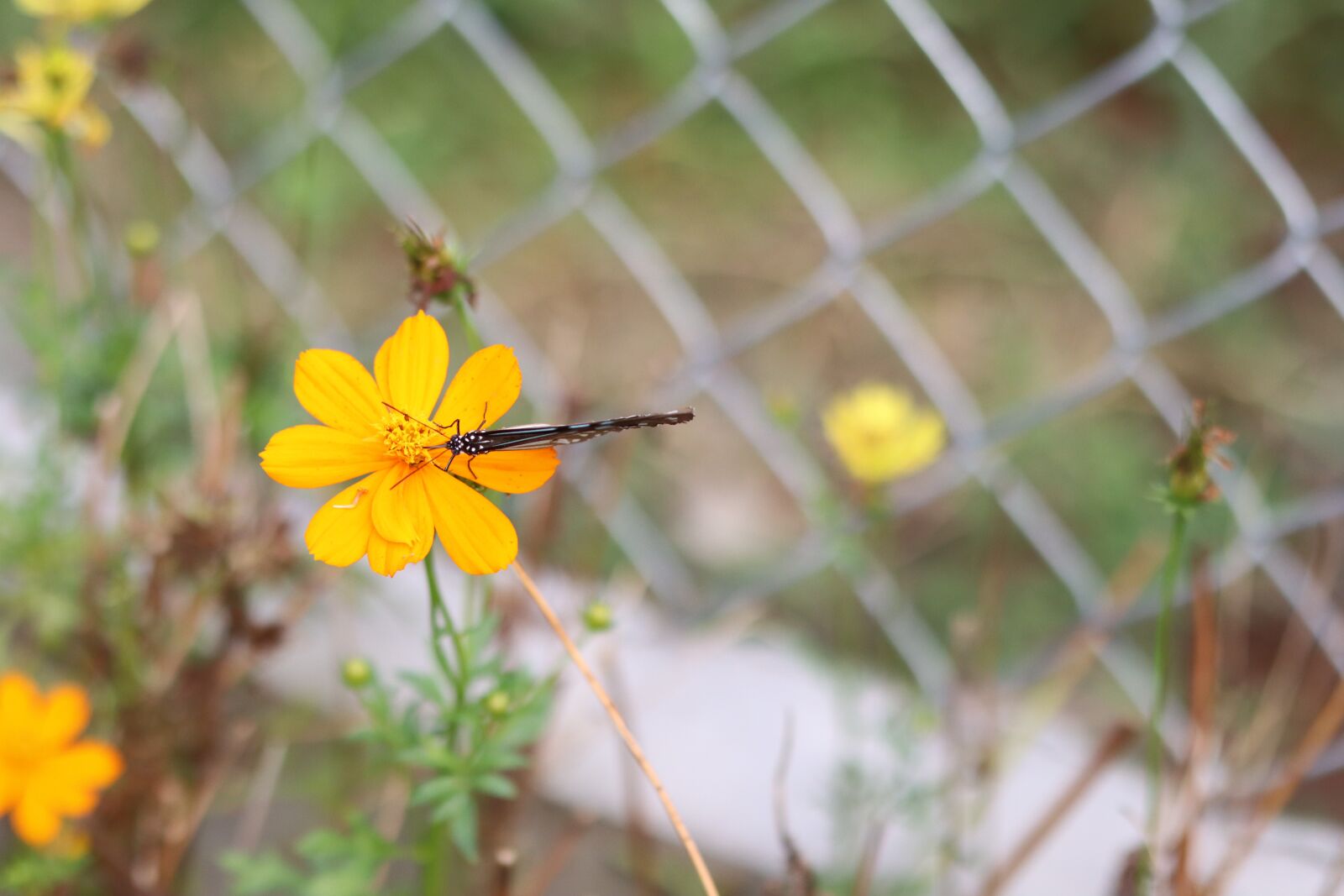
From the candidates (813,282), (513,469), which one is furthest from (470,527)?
(813,282)

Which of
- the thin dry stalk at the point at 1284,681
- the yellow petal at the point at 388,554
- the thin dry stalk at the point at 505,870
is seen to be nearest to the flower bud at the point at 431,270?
the yellow petal at the point at 388,554

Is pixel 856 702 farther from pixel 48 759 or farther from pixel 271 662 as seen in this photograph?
pixel 48 759

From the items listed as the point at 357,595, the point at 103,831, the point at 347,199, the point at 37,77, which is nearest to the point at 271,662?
the point at 357,595

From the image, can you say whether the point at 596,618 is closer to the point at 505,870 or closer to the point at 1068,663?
the point at 505,870

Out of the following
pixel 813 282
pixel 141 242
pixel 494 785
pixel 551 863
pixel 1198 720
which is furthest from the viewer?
pixel 813 282

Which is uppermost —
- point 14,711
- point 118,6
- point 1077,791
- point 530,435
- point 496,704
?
point 118,6

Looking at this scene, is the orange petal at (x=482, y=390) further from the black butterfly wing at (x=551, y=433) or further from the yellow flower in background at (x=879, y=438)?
the yellow flower in background at (x=879, y=438)

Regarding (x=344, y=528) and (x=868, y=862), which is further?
(x=868, y=862)
